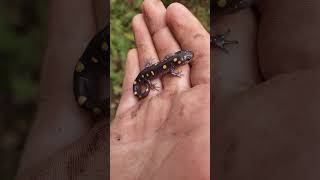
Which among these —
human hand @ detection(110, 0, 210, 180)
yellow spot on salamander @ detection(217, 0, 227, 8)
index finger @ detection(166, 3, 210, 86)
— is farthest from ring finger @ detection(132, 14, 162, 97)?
yellow spot on salamander @ detection(217, 0, 227, 8)

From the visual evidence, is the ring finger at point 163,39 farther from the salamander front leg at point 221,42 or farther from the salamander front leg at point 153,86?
the salamander front leg at point 221,42

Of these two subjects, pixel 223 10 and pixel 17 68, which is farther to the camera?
pixel 223 10

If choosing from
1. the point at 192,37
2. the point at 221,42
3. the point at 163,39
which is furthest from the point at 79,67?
the point at 221,42

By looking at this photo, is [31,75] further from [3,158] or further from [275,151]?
[275,151]

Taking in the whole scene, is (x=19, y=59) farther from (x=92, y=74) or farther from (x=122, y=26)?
(x=122, y=26)

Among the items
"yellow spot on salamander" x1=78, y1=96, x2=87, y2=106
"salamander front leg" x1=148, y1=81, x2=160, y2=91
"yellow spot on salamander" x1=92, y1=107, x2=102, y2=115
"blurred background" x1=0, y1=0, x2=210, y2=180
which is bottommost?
"yellow spot on salamander" x1=92, y1=107, x2=102, y2=115

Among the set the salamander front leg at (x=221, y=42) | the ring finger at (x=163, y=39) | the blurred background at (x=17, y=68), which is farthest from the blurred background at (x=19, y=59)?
the salamander front leg at (x=221, y=42)

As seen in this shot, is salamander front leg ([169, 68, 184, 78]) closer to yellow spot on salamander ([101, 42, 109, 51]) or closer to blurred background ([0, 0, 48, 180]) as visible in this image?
yellow spot on salamander ([101, 42, 109, 51])
